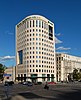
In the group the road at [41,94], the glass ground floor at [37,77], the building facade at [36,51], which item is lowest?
the road at [41,94]

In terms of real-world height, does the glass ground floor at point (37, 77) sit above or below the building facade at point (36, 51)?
below

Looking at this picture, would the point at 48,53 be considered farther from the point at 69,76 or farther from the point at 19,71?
the point at 69,76

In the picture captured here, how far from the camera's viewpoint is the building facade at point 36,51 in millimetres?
154500

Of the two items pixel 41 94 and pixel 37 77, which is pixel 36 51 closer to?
pixel 37 77

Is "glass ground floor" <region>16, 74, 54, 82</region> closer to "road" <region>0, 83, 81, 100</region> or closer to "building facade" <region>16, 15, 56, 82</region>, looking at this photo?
"building facade" <region>16, 15, 56, 82</region>

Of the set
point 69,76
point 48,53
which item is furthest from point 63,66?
point 48,53

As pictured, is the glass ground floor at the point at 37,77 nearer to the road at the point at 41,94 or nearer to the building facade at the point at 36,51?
the building facade at the point at 36,51

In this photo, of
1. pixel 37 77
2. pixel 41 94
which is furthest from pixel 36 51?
pixel 41 94

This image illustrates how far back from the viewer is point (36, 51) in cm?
15538

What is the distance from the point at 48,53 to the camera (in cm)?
16300

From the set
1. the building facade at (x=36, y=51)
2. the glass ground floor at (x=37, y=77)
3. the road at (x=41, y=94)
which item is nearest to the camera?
the road at (x=41, y=94)

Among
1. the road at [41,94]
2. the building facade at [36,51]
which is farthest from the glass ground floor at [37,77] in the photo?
the road at [41,94]

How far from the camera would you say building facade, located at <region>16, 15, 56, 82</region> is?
154500 millimetres

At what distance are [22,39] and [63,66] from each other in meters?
45.3
